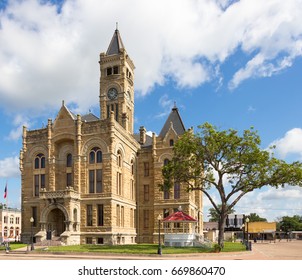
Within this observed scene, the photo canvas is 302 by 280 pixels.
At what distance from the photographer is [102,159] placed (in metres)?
52.1

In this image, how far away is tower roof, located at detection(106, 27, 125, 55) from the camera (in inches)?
2790

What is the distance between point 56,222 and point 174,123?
24150 millimetres

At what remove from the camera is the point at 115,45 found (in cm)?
7206

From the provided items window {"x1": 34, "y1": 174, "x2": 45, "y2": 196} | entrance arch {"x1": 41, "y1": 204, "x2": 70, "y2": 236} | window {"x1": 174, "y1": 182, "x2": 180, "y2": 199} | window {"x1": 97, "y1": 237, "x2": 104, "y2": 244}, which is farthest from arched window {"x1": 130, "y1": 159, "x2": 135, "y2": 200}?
window {"x1": 34, "y1": 174, "x2": 45, "y2": 196}

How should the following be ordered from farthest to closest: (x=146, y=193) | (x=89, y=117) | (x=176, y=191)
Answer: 1. (x=89, y=117)
2. (x=146, y=193)
3. (x=176, y=191)

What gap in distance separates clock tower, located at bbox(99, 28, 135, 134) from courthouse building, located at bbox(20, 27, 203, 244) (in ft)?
17.5

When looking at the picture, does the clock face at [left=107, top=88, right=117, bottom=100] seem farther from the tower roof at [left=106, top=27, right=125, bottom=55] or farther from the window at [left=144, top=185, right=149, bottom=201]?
the window at [left=144, top=185, right=149, bottom=201]

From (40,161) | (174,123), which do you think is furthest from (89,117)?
(174,123)

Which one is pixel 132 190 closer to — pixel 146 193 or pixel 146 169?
pixel 146 193

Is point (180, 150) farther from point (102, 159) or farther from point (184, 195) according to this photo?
point (184, 195)

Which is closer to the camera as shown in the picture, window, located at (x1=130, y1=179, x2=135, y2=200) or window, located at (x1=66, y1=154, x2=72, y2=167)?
window, located at (x1=66, y1=154, x2=72, y2=167)

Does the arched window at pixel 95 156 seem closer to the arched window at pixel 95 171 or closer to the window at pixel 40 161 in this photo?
the arched window at pixel 95 171

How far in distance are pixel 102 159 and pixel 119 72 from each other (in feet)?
74.2

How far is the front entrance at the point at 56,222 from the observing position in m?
51.3
